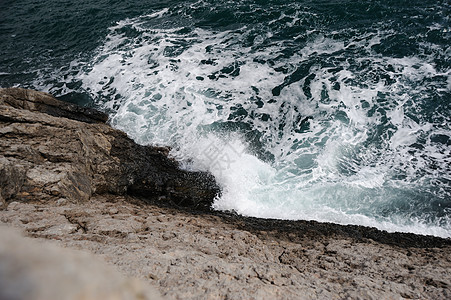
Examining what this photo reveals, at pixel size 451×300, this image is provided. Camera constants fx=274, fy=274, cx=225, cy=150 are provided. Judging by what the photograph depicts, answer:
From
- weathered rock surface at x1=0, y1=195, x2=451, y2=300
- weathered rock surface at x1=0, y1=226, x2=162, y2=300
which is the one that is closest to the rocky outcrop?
weathered rock surface at x1=0, y1=195, x2=451, y2=300

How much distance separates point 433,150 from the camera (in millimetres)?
8945

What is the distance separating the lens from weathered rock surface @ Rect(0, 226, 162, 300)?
549mm

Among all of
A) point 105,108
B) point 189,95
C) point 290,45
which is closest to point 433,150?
point 290,45

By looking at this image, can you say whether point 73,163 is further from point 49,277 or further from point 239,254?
point 49,277

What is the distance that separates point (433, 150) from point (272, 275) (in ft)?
27.7

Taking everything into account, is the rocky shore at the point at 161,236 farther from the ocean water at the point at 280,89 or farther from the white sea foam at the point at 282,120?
Result: the ocean water at the point at 280,89

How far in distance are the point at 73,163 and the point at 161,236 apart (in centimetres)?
303

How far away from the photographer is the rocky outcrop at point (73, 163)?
5.05 meters

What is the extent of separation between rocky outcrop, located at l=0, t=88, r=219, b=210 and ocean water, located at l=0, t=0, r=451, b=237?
1016 millimetres

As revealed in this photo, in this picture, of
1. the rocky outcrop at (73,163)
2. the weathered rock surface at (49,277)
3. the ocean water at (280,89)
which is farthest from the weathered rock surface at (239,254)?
the weathered rock surface at (49,277)

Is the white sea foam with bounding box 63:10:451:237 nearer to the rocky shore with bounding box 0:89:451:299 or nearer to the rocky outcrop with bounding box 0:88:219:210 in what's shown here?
the rocky outcrop with bounding box 0:88:219:210

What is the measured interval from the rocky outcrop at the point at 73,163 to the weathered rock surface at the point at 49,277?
484cm

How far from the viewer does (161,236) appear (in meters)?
4.23

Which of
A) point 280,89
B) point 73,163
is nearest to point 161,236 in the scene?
point 73,163
